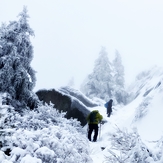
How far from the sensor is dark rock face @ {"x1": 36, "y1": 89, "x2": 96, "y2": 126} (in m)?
16.9

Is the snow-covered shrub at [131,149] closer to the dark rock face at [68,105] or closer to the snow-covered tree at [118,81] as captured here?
the dark rock face at [68,105]

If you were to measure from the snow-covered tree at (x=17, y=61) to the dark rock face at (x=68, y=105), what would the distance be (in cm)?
631

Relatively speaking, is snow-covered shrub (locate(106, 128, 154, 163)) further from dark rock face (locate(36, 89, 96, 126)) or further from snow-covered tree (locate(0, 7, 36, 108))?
dark rock face (locate(36, 89, 96, 126))

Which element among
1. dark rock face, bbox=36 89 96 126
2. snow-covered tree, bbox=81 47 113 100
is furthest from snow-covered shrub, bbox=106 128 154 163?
snow-covered tree, bbox=81 47 113 100

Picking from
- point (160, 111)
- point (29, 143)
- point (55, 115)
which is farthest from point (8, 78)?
point (160, 111)

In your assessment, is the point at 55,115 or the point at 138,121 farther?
the point at 138,121

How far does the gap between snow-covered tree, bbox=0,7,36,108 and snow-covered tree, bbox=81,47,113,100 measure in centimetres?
2928

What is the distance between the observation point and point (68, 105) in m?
17.1

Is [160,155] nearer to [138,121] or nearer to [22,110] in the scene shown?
[22,110]

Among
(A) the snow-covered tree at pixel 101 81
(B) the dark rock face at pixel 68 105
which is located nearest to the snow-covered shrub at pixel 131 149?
(B) the dark rock face at pixel 68 105

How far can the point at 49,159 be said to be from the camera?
14.1ft

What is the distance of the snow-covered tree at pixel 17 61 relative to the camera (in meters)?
10.0

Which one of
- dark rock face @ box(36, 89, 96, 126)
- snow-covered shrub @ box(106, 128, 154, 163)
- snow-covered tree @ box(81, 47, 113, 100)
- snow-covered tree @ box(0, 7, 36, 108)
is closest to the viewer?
snow-covered shrub @ box(106, 128, 154, 163)

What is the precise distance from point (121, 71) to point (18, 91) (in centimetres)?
3534
